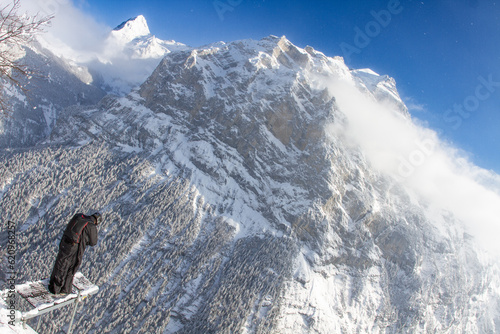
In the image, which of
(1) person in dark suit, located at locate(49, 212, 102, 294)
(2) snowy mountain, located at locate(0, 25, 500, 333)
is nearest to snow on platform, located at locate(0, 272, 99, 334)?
(1) person in dark suit, located at locate(49, 212, 102, 294)

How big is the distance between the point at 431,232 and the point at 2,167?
17222 cm

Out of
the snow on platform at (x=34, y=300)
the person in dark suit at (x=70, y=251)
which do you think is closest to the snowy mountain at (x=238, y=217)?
the snow on platform at (x=34, y=300)

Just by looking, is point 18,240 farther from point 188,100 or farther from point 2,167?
point 188,100

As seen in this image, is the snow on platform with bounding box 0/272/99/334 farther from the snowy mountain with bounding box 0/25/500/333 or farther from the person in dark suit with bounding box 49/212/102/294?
the snowy mountain with bounding box 0/25/500/333

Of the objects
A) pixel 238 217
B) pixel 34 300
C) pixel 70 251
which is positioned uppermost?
pixel 238 217

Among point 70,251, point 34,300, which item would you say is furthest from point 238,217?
point 34,300

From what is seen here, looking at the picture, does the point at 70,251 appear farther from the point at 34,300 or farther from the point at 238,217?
the point at 238,217

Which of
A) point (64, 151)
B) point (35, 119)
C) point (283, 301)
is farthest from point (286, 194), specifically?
point (35, 119)

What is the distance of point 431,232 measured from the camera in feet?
433

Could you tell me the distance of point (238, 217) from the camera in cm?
10900

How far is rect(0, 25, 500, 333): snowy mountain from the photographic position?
8456 cm

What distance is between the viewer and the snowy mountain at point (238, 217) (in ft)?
277

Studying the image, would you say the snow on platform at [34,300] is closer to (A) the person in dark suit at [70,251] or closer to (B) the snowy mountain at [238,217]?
(A) the person in dark suit at [70,251]

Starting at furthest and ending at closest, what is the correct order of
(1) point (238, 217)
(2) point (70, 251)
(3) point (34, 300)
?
1. (1) point (238, 217)
2. (2) point (70, 251)
3. (3) point (34, 300)
